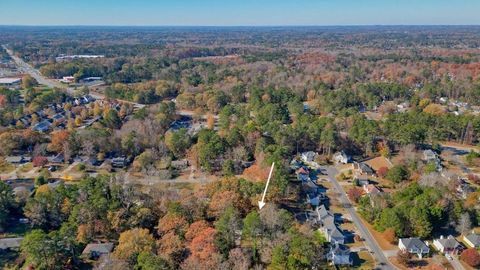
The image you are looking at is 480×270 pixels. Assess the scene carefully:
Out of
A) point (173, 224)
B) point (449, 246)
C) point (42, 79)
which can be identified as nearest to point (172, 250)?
point (173, 224)

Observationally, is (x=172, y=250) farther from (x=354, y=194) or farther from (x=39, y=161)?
(x=39, y=161)

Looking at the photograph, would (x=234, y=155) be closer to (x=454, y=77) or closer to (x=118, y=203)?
(x=118, y=203)

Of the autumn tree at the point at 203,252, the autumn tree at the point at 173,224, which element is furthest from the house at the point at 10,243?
the autumn tree at the point at 203,252

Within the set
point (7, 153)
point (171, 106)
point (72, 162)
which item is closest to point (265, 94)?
point (171, 106)

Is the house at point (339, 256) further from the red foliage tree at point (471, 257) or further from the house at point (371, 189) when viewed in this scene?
the house at point (371, 189)

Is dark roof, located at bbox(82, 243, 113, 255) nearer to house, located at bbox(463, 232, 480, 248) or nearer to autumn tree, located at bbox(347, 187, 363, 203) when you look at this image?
autumn tree, located at bbox(347, 187, 363, 203)

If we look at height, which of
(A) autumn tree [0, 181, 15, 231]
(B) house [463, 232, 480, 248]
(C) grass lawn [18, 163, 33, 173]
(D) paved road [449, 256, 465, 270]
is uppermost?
(A) autumn tree [0, 181, 15, 231]

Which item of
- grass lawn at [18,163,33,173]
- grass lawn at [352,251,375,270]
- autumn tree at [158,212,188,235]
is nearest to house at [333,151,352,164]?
grass lawn at [352,251,375,270]
